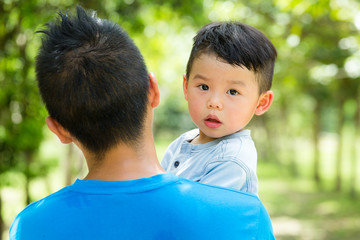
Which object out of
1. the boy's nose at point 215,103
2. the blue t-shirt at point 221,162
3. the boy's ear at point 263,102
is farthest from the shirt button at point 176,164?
the boy's ear at point 263,102

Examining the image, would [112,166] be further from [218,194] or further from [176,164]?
[176,164]

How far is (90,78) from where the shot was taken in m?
1.21

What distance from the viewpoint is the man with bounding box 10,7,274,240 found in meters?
1.16

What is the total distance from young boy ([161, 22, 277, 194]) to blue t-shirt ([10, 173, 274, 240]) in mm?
513

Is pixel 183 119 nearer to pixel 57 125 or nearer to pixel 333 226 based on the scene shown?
pixel 333 226

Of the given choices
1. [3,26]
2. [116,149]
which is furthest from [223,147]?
[3,26]

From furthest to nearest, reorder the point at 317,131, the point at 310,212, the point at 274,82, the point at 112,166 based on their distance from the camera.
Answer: the point at 317,131 → the point at 310,212 → the point at 274,82 → the point at 112,166

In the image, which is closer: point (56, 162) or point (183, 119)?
point (56, 162)

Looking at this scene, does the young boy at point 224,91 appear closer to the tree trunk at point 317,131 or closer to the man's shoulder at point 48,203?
the man's shoulder at point 48,203

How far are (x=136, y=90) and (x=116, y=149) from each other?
185 millimetres

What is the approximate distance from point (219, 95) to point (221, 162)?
30 cm

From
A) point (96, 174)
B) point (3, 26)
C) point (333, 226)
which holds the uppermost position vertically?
point (3, 26)

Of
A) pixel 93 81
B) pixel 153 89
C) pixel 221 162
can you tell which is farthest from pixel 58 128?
pixel 221 162

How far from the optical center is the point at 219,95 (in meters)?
1.83
